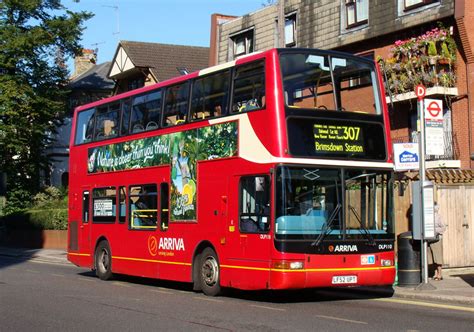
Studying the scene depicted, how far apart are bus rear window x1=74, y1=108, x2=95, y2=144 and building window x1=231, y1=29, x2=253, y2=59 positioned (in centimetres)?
1451

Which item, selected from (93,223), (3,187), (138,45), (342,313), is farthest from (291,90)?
(138,45)

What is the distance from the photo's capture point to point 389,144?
14.1 m

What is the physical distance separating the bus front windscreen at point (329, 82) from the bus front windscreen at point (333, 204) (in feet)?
4.12

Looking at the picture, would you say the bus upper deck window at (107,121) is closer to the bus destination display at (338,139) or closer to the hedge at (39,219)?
the bus destination display at (338,139)

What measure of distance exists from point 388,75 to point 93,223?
1200 cm

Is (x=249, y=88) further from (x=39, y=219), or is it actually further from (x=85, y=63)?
(x=85, y=63)

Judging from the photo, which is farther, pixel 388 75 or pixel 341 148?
pixel 388 75

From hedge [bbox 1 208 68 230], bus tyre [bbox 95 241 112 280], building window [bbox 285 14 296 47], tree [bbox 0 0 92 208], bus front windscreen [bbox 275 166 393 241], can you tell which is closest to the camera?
bus front windscreen [bbox 275 166 393 241]

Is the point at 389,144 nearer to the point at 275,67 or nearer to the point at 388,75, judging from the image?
the point at 275,67

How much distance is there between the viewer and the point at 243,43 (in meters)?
34.5

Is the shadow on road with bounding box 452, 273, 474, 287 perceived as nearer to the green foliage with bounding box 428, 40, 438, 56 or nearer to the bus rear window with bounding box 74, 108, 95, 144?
the green foliage with bounding box 428, 40, 438, 56

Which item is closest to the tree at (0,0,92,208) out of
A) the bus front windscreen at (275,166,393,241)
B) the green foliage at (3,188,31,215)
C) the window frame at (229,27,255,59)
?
the green foliage at (3,188,31,215)

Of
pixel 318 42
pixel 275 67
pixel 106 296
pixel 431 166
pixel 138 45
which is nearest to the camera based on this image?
pixel 275 67

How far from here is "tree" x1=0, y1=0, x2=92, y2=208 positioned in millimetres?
43750
